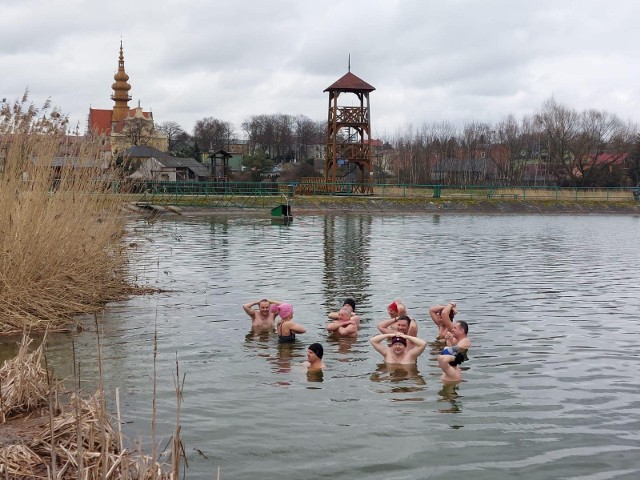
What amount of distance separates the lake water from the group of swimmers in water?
0.22 meters

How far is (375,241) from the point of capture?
32.3 metres

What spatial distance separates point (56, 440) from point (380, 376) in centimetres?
539

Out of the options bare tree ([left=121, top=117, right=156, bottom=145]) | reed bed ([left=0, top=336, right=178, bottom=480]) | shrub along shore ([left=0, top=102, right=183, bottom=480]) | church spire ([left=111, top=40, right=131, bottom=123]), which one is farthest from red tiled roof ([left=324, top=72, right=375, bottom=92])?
church spire ([left=111, top=40, right=131, bottom=123])

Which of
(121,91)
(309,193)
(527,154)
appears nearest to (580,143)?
(527,154)

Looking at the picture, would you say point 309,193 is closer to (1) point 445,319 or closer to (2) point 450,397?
(1) point 445,319

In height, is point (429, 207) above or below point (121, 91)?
below

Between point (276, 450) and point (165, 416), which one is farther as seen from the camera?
point (165, 416)

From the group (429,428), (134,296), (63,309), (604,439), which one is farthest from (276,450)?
(134,296)

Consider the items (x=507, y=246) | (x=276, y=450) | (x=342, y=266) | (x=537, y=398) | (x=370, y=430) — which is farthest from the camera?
(x=507, y=246)

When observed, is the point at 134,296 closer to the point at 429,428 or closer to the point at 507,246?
the point at 429,428

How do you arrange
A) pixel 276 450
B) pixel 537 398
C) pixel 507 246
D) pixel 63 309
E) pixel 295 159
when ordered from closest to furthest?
pixel 276 450 < pixel 537 398 < pixel 63 309 < pixel 507 246 < pixel 295 159

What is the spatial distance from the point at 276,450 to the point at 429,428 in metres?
1.78

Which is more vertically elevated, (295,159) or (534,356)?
(295,159)

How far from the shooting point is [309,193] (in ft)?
209
